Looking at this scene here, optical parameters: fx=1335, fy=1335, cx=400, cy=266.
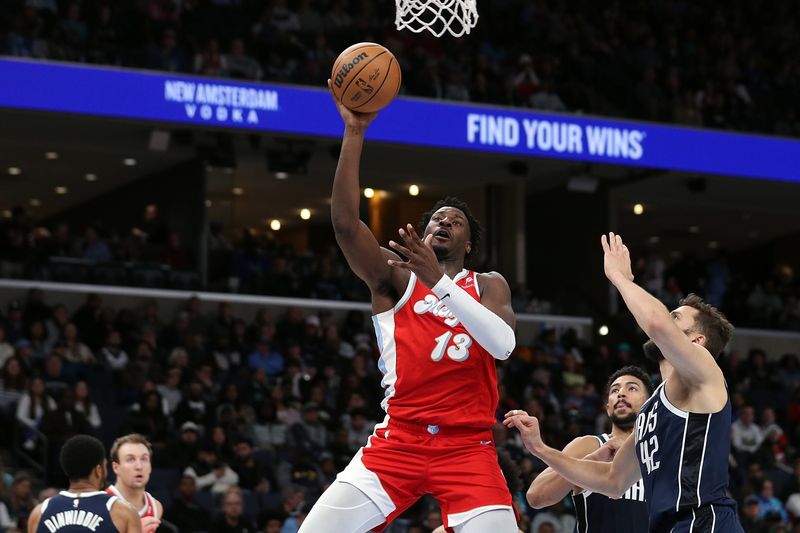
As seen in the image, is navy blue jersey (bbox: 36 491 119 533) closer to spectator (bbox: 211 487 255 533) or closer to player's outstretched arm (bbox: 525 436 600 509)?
player's outstretched arm (bbox: 525 436 600 509)

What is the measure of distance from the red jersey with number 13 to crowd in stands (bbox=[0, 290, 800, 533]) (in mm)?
6558

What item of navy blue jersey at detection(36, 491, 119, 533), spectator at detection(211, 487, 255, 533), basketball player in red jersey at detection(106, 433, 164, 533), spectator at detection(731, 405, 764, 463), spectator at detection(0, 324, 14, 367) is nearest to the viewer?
navy blue jersey at detection(36, 491, 119, 533)

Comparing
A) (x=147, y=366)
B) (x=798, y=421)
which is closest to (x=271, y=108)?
(x=147, y=366)

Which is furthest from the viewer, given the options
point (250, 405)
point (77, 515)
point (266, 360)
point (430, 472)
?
point (266, 360)

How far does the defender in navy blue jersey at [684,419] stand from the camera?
16.2 feet

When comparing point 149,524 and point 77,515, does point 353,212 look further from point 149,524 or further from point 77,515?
point 149,524

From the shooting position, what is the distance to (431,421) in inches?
220

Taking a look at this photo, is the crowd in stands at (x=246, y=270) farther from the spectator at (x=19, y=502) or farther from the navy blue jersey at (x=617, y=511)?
the navy blue jersey at (x=617, y=511)

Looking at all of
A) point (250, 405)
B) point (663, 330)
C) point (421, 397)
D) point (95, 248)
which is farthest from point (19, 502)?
point (663, 330)

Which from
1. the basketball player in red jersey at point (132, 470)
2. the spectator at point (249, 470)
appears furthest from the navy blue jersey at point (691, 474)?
the spectator at point (249, 470)

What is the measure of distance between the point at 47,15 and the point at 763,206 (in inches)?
566

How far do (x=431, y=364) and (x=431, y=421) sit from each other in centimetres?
24

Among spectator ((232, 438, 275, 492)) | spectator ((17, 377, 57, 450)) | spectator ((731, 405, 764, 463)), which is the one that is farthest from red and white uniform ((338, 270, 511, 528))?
spectator ((731, 405, 764, 463))

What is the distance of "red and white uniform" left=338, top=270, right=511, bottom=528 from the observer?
5.56 m
